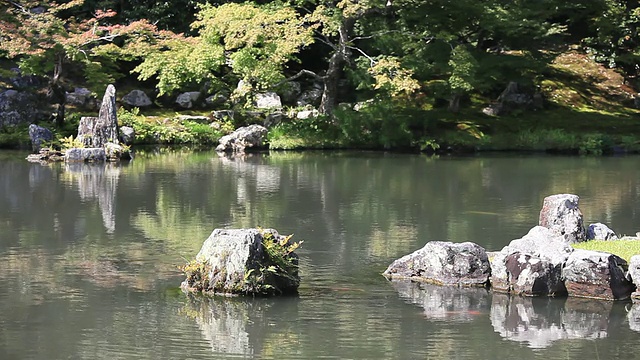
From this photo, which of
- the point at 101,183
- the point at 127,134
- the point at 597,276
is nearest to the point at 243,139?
the point at 127,134

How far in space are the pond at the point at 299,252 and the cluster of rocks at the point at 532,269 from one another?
227 mm

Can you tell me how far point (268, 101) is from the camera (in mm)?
31719

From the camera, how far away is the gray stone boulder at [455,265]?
11258 millimetres

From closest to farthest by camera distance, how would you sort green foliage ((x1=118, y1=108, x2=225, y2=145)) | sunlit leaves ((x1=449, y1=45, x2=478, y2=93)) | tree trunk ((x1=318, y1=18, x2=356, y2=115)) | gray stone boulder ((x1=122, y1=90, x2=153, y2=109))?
sunlit leaves ((x1=449, y1=45, x2=478, y2=93)) < green foliage ((x1=118, y1=108, x2=225, y2=145)) < tree trunk ((x1=318, y1=18, x2=356, y2=115)) < gray stone boulder ((x1=122, y1=90, x2=153, y2=109))

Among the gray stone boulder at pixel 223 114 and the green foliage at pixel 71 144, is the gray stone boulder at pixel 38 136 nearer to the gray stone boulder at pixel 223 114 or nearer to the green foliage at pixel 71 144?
the green foliage at pixel 71 144

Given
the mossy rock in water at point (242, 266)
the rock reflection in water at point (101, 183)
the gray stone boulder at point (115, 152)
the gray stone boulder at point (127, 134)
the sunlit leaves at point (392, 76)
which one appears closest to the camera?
the mossy rock in water at point (242, 266)

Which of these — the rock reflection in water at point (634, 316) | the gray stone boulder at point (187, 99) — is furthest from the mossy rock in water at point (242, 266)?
the gray stone boulder at point (187, 99)

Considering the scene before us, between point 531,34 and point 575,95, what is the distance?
3.23m

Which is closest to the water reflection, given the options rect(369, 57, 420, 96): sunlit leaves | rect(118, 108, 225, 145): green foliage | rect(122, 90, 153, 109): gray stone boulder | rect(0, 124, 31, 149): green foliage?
rect(369, 57, 420, 96): sunlit leaves

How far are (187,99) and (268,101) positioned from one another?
9.03 feet

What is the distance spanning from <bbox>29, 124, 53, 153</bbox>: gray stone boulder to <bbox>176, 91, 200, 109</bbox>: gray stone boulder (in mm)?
5987

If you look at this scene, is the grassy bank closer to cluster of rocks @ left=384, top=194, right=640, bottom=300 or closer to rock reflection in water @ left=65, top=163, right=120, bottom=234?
rock reflection in water @ left=65, top=163, right=120, bottom=234

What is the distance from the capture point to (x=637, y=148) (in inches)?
1136

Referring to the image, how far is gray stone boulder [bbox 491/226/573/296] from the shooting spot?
426 inches
